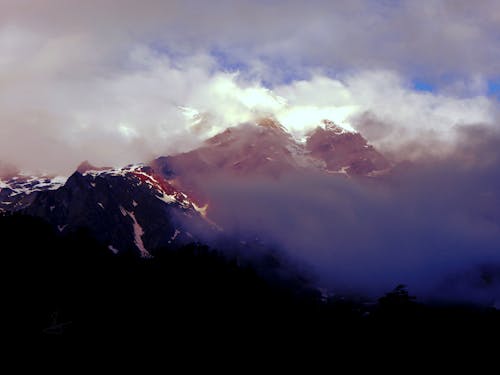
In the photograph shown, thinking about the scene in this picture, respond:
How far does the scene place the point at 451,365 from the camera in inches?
5384

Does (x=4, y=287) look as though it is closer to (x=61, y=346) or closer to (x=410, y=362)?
(x=61, y=346)

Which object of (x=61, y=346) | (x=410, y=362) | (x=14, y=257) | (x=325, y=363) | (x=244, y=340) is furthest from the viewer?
(x=14, y=257)

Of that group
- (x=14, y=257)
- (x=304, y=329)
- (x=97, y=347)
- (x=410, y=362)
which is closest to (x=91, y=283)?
(x=14, y=257)

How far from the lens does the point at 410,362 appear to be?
13275cm

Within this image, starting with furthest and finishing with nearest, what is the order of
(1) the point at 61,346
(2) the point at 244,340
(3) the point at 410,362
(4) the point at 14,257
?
(4) the point at 14,257 < (2) the point at 244,340 < (1) the point at 61,346 < (3) the point at 410,362

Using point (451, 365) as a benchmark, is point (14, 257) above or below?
above

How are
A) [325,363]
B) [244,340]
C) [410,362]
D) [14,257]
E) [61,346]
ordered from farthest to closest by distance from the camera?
1. [14,257]
2. [244,340]
3. [325,363]
4. [61,346]
5. [410,362]

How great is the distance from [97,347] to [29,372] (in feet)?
66.1

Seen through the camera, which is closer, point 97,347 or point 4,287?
point 97,347

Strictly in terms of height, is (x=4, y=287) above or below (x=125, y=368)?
above

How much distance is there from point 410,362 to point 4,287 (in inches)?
3521

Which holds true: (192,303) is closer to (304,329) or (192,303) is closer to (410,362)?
(304,329)

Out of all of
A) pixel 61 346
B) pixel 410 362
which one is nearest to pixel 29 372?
pixel 61 346

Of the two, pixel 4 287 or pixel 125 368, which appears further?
pixel 4 287
